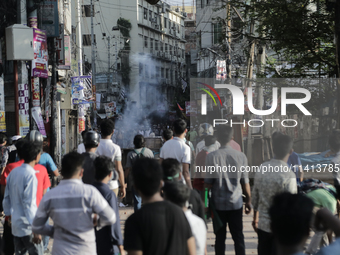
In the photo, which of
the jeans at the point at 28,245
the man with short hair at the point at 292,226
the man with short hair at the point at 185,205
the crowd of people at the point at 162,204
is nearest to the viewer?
the man with short hair at the point at 292,226

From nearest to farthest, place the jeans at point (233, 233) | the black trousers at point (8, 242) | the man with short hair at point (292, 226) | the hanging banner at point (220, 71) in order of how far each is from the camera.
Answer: the man with short hair at point (292, 226) < the jeans at point (233, 233) < the black trousers at point (8, 242) < the hanging banner at point (220, 71)

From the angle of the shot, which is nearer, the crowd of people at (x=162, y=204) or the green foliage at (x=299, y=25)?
the crowd of people at (x=162, y=204)

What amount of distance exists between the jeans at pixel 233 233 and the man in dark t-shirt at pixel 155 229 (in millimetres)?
2075

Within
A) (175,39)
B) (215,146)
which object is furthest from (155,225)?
(175,39)

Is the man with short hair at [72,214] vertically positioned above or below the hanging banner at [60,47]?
below

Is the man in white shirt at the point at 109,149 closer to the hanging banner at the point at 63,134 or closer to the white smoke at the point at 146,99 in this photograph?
the hanging banner at the point at 63,134

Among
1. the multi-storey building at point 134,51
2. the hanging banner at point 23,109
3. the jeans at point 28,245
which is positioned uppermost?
the multi-storey building at point 134,51

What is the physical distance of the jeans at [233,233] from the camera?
4855 mm

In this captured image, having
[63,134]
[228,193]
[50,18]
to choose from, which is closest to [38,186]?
[228,193]

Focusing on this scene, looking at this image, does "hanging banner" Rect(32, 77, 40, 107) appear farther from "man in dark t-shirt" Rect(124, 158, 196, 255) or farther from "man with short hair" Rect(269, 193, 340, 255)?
"man with short hair" Rect(269, 193, 340, 255)

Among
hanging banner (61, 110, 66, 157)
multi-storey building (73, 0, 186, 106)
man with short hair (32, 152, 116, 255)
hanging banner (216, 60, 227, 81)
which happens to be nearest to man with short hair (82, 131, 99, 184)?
man with short hair (32, 152, 116, 255)

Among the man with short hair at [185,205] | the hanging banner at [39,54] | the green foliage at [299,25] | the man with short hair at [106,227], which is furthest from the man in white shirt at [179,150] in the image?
the hanging banner at [39,54]

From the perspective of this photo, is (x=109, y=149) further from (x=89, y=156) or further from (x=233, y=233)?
(x=233, y=233)

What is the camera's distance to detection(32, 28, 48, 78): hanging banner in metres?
12.4
